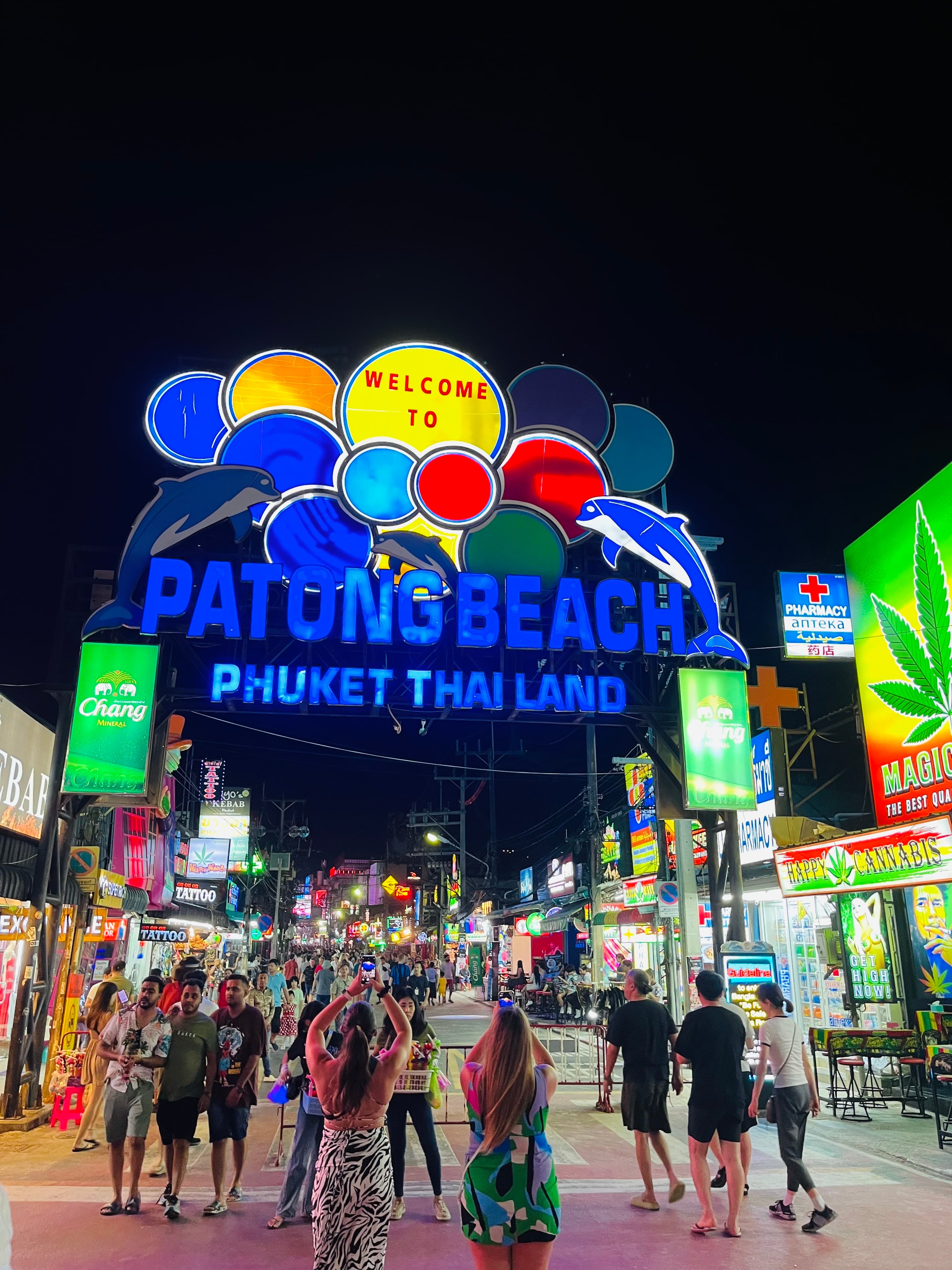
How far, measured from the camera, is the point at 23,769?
39.4 feet

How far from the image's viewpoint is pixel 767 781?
19453 mm

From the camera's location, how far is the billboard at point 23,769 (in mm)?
11281

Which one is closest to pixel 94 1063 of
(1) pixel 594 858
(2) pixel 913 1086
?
(2) pixel 913 1086

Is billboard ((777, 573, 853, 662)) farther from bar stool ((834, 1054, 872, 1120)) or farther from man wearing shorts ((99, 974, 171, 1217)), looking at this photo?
man wearing shorts ((99, 974, 171, 1217))

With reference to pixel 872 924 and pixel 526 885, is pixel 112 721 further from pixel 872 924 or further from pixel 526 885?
pixel 526 885

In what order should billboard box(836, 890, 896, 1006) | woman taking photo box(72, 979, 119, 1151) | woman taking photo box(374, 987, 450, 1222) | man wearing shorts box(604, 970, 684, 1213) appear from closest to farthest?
woman taking photo box(374, 987, 450, 1222) → man wearing shorts box(604, 970, 684, 1213) → woman taking photo box(72, 979, 119, 1151) → billboard box(836, 890, 896, 1006)

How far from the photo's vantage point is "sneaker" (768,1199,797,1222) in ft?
23.5

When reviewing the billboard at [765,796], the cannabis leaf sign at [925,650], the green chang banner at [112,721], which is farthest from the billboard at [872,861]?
the green chang banner at [112,721]

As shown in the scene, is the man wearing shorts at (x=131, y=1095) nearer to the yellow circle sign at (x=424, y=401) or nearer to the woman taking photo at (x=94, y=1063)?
the woman taking photo at (x=94, y=1063)

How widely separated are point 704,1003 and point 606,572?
963cm

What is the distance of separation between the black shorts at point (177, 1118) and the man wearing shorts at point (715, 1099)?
403cm

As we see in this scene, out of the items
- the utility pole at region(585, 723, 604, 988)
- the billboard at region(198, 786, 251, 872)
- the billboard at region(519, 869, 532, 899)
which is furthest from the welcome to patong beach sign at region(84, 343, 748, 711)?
the billboard at region(519, 869, 532, 899)

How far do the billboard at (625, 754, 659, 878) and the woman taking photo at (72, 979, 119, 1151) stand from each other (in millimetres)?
20153

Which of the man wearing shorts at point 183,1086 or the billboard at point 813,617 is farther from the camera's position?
the billboard at point 813,617
